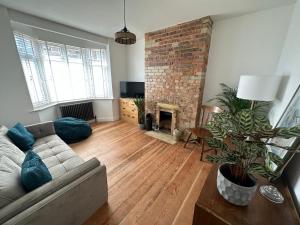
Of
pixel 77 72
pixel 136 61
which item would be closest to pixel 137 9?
pixel 136 61

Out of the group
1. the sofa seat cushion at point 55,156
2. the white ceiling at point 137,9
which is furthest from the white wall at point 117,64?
the sofa seat cushion at point 55,156

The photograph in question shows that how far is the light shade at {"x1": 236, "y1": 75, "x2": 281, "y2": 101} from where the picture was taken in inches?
66.4

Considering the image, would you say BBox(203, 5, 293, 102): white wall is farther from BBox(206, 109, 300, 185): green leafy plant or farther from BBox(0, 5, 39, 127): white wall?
BBox(0, 5, 39, 127): white wall

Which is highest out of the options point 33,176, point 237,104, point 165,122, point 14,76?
point 14,76

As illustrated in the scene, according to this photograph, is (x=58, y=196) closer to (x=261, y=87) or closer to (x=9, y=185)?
(x=9, y=185)

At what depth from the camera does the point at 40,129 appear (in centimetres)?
242

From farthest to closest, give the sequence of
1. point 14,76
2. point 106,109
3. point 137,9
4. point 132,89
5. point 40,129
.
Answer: point 106,109, point 132,89, point 14,76, point 40,129, point 137,9

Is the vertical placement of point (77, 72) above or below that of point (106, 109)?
above

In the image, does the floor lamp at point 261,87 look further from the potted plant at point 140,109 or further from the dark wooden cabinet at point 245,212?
the potted plant at point 140,109

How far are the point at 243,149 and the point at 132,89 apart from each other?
3.87 m

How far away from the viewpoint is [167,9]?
230cm

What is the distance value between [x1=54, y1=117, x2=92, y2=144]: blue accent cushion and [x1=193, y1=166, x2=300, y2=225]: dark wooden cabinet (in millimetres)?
3063

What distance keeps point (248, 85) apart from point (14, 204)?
2.67 m

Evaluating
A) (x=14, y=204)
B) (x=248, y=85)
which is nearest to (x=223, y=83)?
(x=248, y=85)
